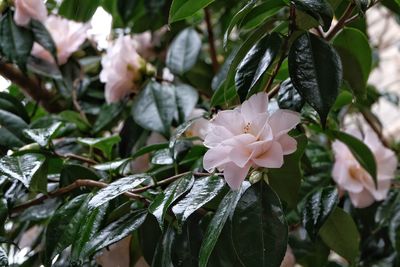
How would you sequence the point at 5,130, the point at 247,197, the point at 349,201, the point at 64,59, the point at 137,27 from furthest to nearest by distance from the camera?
the point at 137,27
the point at 64,59
the point at 349,201
the point at 5,130
the point at 247,197

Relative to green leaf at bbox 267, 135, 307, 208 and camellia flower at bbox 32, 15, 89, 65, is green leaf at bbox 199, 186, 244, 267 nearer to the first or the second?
green leaf at bbox 267, 135, 307, 208

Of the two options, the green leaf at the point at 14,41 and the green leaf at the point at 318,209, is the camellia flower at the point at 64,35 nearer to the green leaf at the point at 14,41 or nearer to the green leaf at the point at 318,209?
the green leaf at the point at 14,41

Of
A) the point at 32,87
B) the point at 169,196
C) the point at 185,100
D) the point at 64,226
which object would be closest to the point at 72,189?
the point at 64,226

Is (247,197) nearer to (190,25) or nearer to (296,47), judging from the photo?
(296,47)

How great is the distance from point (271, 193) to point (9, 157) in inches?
10.8

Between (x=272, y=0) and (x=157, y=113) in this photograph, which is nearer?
(x=272, y=0)

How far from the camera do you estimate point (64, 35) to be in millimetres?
1031

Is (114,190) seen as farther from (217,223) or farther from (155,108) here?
(155,108)

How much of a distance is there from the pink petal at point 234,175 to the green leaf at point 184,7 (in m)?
0.16

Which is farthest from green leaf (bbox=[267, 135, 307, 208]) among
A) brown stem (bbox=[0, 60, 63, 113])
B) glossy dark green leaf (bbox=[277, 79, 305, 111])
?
brown stem (bbox=[0, 60, 63, 113])

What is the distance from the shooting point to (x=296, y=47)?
1.86ft

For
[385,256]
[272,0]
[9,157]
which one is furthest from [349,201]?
[9,157]


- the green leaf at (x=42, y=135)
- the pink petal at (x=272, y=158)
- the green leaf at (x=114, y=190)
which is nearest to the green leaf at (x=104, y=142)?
the green leaf at (x=42, y=135)

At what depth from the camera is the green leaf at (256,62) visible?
557mm
